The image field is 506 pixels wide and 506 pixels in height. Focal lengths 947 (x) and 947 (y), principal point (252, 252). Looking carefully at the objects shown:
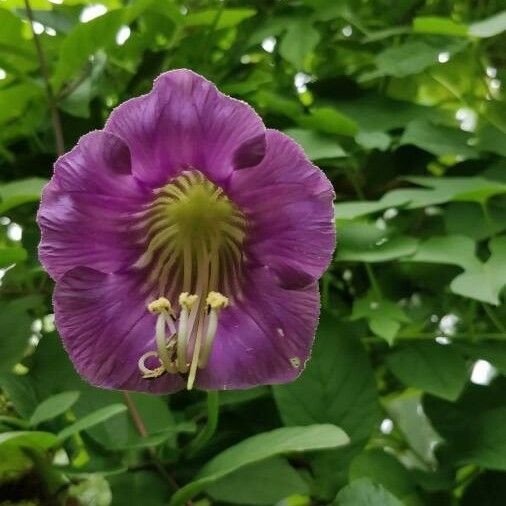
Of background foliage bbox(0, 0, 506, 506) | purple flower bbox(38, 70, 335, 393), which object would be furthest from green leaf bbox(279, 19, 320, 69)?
purple flower bbox(38, 70, 335, 393)

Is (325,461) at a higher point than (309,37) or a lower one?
lower

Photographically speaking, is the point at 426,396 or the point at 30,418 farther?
the point at 426,396

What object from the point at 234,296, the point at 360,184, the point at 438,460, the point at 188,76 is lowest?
the point at 438,460

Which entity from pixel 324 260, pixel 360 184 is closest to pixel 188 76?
pixel 324 260

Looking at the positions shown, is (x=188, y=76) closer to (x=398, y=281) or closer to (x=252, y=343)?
(x=252, y=343)

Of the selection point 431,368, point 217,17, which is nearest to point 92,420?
point 431,368

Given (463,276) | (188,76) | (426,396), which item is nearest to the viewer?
(188,76)

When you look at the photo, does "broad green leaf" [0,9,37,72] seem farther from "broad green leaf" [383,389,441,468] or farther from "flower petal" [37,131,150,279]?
"broad green leaf" [383,389,441,468]
